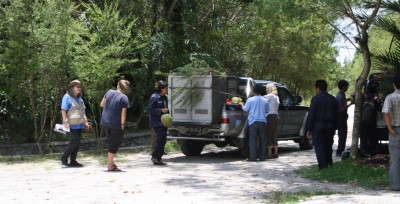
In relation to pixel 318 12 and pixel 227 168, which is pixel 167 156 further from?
pixel 318 12

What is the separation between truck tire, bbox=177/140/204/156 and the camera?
14945mm

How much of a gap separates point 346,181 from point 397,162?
1.31 m

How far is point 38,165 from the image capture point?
43.4 feet

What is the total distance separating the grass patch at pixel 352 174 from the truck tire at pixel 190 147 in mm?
3917

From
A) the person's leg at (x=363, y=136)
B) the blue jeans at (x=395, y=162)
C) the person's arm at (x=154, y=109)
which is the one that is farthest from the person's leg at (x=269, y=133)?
the blue jeans at (x=395, y=162)

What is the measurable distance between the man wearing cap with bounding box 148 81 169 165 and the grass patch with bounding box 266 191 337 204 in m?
4.22

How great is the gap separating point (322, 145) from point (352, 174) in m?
1.17

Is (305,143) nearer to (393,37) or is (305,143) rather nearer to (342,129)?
(342,129)

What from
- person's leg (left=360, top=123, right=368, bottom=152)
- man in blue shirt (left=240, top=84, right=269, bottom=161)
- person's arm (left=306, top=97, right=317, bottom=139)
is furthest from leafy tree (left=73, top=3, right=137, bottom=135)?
person's leg (left=360, top=123, right=368, bottom=152)

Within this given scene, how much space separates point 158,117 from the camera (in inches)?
512

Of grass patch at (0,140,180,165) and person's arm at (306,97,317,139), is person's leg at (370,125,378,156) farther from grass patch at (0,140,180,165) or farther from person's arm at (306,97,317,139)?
grass patch at (0,140,180,165)

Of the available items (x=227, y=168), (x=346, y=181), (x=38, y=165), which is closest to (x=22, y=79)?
(x=38, y=165)

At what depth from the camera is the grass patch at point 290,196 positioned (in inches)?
339

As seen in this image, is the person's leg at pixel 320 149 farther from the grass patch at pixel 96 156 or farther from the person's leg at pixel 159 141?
the grass patch at pixel 96 156
